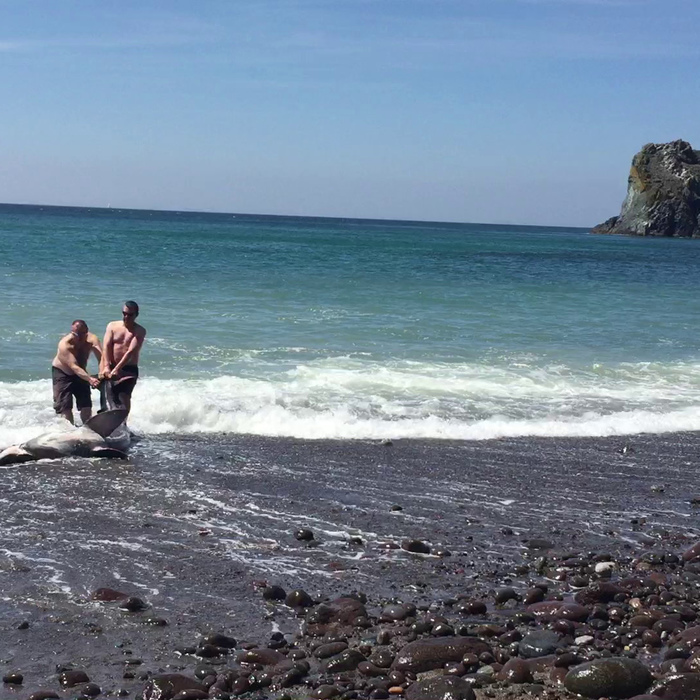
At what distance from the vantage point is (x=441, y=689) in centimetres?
575

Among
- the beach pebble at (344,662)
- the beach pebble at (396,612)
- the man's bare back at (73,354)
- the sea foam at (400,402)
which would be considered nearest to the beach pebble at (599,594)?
the beach pebble at (396,612)

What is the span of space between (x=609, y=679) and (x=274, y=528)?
12.2 feet

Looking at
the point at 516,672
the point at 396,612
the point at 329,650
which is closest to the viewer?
the point at 516,672

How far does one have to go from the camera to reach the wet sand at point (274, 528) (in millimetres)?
6723

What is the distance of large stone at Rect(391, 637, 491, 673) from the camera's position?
6113 millimetres

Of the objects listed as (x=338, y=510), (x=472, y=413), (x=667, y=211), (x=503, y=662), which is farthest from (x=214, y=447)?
(x=667, y=211)

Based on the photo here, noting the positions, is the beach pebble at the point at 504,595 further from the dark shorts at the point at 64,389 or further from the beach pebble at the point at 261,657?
the dark shorts at the point at 64,389

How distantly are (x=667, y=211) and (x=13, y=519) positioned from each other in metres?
109

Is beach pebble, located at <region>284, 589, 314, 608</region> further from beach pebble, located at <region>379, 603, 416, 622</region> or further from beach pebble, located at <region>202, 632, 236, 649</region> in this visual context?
beach pebble, located at <region>202, 632, 236, 649</region>

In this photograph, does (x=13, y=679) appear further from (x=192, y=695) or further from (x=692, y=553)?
(x=692, y=553)

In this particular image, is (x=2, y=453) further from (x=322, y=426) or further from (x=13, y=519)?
(x=322, y=426)

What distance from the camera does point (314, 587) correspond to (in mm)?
7461

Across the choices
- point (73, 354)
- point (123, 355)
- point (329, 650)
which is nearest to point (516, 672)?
point (329, 650)

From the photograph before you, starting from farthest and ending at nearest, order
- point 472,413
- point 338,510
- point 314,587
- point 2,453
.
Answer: point 472,413 → point 2,453 → point 338,510 → point 314,587
